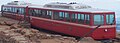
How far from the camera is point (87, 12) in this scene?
18.6 meters

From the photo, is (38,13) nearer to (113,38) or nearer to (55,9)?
(55,9)

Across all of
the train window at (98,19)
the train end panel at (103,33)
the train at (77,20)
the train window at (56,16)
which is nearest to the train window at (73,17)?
the train at (77,20)

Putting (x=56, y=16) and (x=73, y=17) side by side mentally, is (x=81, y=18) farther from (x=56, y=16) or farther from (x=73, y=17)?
(x=56, y=16)

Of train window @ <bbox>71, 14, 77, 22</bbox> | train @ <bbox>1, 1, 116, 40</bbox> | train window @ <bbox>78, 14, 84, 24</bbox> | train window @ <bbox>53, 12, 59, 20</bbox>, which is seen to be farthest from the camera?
train window @ <bbox>53, 12, 59, 20</bbox>

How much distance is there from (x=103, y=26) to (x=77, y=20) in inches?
75.1

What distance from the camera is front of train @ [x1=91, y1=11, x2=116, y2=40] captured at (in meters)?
18.7

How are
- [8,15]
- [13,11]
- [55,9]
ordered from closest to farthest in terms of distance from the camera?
[55,9]
[13,11]
[8,15]

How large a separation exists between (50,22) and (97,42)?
588 cm

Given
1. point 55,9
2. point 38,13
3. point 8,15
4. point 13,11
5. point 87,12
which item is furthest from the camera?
point 8,15

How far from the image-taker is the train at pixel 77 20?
18688 millimetres


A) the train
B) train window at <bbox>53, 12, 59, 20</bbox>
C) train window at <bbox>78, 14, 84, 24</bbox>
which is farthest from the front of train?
train window at <bbox>53, 12, 59, 20</bbox>

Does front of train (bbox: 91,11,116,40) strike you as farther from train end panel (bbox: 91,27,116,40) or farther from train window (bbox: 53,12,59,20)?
train window (bbox: 53,12,59,20)

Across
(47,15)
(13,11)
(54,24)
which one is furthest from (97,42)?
(13,11)

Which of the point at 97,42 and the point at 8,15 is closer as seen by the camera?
the point at 97,42
